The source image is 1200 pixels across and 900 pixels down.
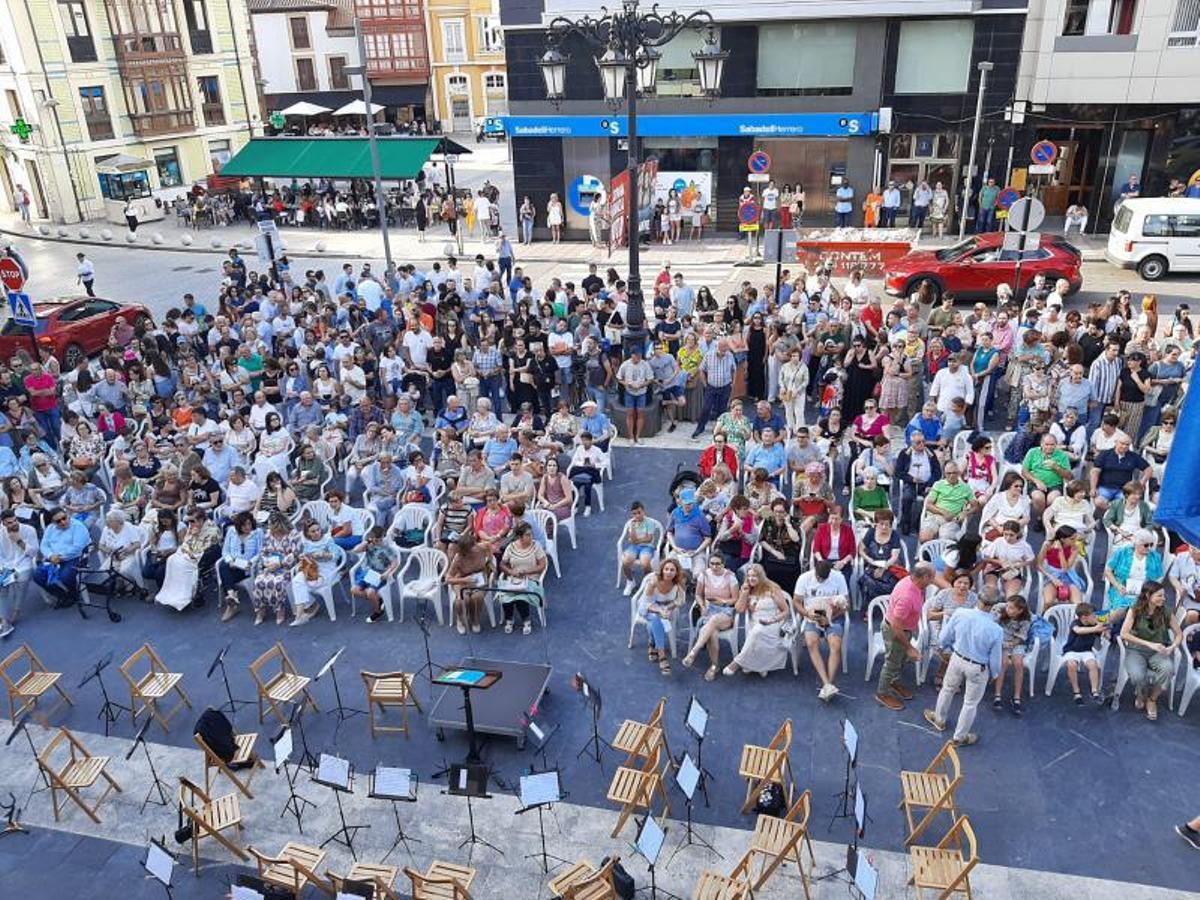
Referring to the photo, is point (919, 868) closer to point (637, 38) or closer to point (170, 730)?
point (170, 730)

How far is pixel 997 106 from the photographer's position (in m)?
26.1

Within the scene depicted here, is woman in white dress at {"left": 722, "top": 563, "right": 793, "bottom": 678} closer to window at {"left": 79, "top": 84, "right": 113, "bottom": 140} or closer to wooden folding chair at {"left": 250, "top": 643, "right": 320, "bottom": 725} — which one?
wooden folding chair at {"left": 250, "top": 643, "right": 320, "bottom": 725}

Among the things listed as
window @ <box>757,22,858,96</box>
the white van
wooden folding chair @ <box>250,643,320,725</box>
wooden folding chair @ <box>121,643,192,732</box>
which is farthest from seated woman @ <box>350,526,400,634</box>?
window @ <box>757,22,858,96</box>

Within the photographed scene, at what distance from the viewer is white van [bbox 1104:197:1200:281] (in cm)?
2112

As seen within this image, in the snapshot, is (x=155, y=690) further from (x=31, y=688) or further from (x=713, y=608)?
(x=713, y=608)

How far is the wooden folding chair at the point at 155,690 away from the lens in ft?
28.9

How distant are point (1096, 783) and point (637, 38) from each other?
34.0 feet

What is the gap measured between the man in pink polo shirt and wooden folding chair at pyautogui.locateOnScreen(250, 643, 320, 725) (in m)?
5.35

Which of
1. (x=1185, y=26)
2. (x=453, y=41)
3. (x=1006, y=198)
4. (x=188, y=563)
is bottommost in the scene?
(x=188, y=563)

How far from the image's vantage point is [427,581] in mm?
10430

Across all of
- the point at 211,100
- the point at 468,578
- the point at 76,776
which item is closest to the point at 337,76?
the point at 211,100

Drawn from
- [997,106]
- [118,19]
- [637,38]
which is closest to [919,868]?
[637,38]

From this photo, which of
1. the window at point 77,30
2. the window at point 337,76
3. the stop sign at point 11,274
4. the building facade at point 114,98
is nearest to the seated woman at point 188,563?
the stop sign at point 11,274

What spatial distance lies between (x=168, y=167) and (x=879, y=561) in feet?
138
